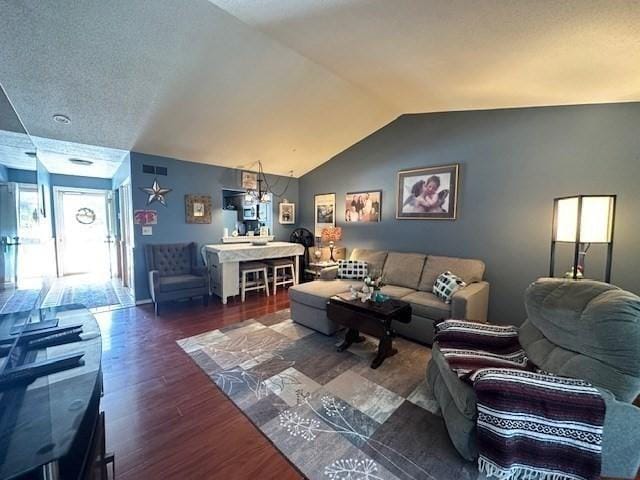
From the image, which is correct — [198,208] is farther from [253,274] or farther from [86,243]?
[86,243]

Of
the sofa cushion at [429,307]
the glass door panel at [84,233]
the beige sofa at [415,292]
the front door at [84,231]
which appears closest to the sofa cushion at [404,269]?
the beige sofa at [415,292]

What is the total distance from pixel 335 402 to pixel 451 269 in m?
2.36

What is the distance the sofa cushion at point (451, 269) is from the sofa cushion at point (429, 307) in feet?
1.25

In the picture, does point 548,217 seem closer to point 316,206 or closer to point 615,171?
point 615,171

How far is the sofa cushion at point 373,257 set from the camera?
4136mm

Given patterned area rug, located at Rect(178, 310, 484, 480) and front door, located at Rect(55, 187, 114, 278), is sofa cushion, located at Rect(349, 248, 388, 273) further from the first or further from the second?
front door, located at Rect(55, 187, 114, 278)

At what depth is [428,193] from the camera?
394 centimetres

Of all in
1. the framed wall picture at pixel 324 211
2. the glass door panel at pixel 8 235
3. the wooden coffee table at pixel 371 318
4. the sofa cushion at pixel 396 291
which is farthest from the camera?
the framed wall picture at pixel 324 211

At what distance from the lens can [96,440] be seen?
3.45 ft

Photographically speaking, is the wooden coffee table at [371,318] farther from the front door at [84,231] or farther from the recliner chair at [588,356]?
the front door at [84,231]

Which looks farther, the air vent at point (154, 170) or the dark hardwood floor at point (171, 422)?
the air vent at point (154, 170)

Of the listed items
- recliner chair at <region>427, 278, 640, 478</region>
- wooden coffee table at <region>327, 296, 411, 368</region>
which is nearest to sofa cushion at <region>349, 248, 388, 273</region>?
wooden coffee table at <region>327, 296, 411, 368</region>

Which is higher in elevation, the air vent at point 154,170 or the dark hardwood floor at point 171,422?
the air vent at point 154,170

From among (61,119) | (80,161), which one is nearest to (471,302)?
(61,119)
